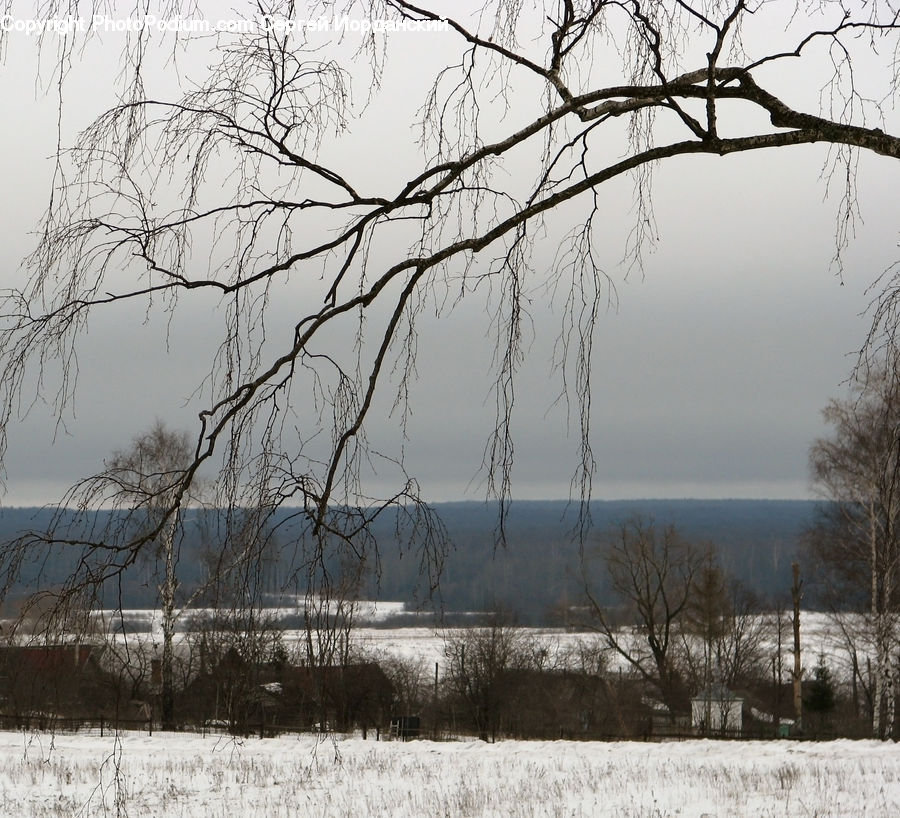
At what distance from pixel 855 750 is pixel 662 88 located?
16.1 m

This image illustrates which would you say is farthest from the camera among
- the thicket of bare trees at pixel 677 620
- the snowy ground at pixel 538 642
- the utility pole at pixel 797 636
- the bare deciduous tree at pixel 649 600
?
the thicket of bare trees at pixel 677 620

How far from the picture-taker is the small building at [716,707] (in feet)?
104

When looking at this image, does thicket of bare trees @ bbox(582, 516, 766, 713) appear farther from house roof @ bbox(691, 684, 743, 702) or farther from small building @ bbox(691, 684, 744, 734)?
small building @ bbox(691, 684, 744, 734)

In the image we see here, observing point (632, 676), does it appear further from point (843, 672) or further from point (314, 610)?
point (314, 610)

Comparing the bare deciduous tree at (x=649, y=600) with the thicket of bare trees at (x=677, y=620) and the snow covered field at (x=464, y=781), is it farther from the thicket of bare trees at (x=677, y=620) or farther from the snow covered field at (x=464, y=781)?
the snow covered field at (x=464, y=781)

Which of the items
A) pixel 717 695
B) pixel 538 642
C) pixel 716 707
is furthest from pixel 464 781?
pixel 538 642

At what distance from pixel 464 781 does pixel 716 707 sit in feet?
71.9

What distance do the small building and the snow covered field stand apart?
44.2 feet

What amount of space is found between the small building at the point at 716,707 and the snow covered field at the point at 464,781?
13486mm

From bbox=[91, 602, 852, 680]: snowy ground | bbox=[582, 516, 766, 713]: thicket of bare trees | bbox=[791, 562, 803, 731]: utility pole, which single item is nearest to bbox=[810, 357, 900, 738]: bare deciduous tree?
bbox=[91, 602, 852, 680]: snowy ground

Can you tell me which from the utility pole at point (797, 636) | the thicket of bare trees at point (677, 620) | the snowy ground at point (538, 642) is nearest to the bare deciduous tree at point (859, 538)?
the snowy ground at point (538, 642)

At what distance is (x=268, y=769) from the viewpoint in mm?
14695

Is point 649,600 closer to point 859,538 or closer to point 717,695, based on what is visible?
point 717,695

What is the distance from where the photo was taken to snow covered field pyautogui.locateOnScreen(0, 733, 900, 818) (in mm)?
10891
